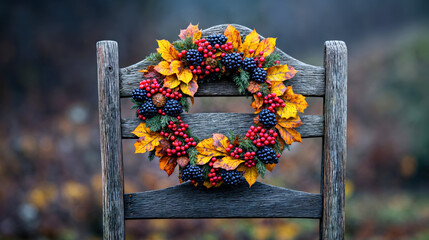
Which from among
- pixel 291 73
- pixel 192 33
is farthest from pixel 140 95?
pixel 291 73

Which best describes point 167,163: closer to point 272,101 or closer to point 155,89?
point 155,89

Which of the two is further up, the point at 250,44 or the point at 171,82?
the point at 250,44

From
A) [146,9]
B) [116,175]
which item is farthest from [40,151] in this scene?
[116,175]

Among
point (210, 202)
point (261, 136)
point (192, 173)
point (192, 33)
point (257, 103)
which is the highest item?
point (192, 33)

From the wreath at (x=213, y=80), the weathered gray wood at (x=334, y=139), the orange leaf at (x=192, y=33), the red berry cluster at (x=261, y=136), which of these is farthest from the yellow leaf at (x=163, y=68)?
the weathered gray wood at (x=334, y=139)

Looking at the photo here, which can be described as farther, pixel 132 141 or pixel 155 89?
pixel 132 141

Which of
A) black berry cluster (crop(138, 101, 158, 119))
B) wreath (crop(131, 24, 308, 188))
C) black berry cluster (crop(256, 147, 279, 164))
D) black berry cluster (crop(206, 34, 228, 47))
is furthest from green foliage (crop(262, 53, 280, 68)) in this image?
black berry cluster (crop(138, 101, 158, 119))

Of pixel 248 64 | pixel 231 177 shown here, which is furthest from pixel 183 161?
pixel 248 64
